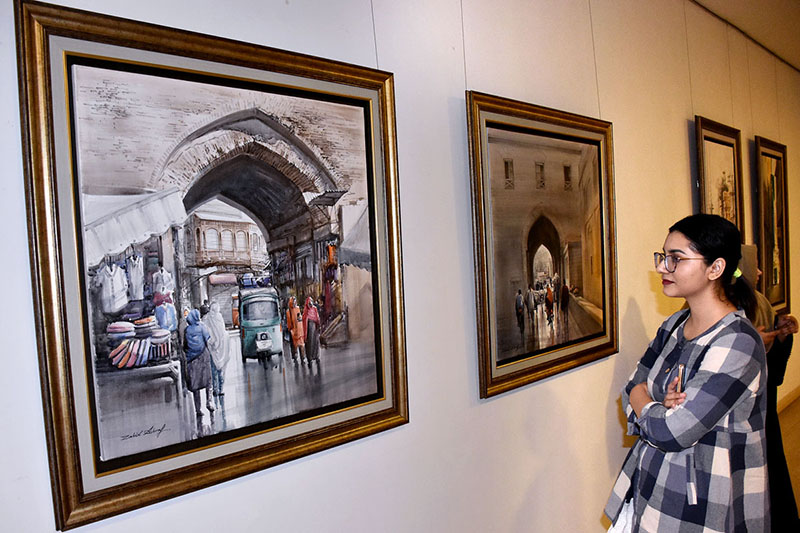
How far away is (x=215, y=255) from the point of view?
144 centimetres

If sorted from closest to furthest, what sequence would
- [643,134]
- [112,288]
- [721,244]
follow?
[112,288] → [721,244] → [643,134]

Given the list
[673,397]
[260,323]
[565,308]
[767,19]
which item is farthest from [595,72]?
[767,19]

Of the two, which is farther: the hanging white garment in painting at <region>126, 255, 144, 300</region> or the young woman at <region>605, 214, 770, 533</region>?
the young woman at <region>605, 214, 770, 533</region>

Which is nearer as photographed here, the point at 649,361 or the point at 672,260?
the point at 672,260

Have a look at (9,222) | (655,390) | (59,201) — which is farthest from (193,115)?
(655,390)

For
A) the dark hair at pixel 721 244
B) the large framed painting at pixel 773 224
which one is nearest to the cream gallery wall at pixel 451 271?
the dark hair at pixel 721 244

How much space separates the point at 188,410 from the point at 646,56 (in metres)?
3.31

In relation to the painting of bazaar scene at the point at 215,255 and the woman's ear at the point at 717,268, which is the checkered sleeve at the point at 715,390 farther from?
the painting of bazaar scene at the point at 215,255

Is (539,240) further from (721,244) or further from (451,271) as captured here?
(721,244)

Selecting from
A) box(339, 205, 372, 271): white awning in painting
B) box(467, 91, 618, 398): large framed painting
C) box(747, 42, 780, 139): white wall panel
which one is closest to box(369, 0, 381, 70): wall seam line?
Result: box(467, 91, 618, 398): large framed painting

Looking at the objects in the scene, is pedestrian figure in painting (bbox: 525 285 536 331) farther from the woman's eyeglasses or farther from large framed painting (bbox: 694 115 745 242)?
large framed painting (bbox: 694 115 745 242)

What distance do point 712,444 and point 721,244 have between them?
0.70 meters

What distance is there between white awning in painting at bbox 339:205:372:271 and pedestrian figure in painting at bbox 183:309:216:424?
1.64 feet

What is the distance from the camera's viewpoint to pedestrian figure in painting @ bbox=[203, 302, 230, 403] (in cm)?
142
